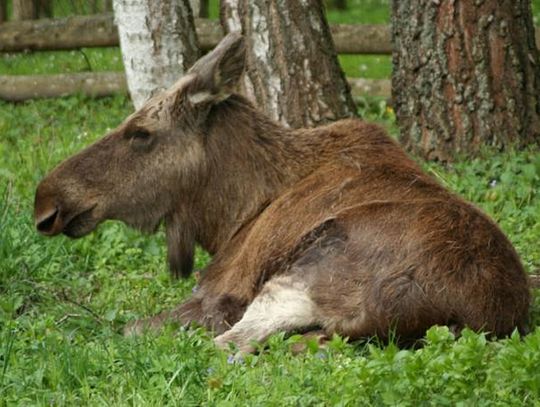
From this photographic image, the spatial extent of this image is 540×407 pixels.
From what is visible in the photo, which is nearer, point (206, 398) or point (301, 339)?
point (206, 398)

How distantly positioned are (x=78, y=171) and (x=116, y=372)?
1833 mm

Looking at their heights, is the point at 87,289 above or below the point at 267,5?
below

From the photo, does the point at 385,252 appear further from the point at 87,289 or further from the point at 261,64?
the point at 261,64

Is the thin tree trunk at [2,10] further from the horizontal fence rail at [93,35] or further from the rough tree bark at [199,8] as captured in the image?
the rough tree bark at [199,8]

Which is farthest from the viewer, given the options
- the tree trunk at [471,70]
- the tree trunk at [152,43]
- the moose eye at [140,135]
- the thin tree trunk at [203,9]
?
the thin tree trunk at [203,9]

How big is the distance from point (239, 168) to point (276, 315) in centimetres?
118

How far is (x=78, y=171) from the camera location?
7.76 m

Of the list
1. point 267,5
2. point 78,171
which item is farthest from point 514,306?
point 267,5

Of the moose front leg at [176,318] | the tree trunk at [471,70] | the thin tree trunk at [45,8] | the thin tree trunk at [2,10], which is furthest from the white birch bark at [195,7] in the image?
the moose front leg at [176,318]

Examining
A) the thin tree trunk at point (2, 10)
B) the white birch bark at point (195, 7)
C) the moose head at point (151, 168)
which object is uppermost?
the moose head at point (151, 168)

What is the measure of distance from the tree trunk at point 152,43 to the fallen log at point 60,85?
22.3ft

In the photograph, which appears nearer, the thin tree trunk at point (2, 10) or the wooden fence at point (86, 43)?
the wooden fence at point (86, 43)

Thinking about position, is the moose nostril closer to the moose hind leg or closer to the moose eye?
the moose eye

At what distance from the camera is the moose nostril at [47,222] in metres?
7.73
